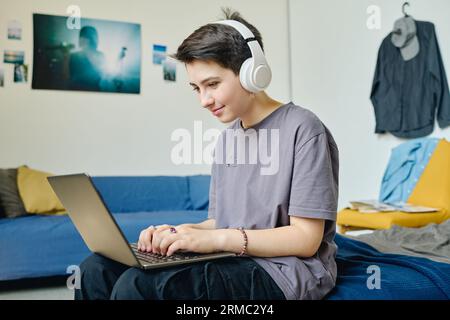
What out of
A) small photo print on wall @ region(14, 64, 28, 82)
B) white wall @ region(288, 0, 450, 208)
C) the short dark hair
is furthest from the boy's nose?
small photo print on wall @ region(14, 64, 28, 82)

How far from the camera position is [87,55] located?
347 cm

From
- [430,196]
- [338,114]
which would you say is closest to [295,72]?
[338,114]

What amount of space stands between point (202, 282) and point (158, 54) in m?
3.09

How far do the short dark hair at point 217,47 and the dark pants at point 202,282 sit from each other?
0.42 m

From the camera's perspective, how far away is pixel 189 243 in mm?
845

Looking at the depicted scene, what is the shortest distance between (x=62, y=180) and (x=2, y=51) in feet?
9.37

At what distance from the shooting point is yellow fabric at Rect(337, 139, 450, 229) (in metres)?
2.29

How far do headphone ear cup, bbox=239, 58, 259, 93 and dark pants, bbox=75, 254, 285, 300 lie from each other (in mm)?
364

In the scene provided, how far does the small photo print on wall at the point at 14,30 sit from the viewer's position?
333 cm

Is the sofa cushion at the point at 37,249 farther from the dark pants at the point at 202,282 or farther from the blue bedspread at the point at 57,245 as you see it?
the dark pants at the point at 202,282

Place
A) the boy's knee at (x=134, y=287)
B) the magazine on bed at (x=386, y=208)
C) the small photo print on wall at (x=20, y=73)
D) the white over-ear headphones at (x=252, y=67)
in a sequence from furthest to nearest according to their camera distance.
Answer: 1. the small photo print on wall at (x=20, y=73)
2. the magazine on bed at (x=386, y=208)
3. the white over-ear headphones at (x=252, y=67)
4. the boy's knee at (x=134, y=287)

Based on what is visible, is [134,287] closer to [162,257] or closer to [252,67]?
[162,257]

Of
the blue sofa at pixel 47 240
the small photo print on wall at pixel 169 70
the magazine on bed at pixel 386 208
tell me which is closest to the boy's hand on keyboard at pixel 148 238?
the blue sofa at pixel 47 240
